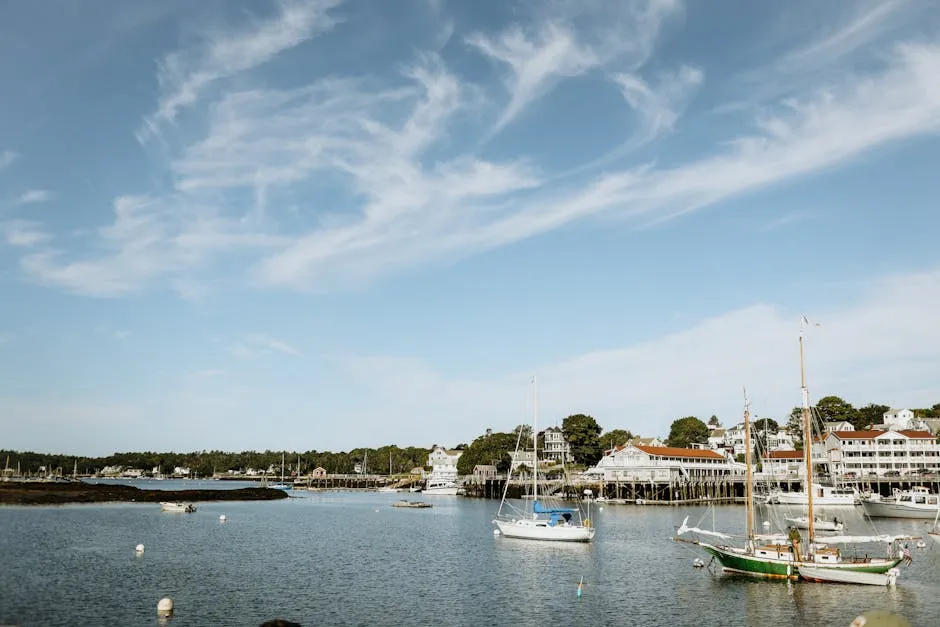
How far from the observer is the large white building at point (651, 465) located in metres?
127

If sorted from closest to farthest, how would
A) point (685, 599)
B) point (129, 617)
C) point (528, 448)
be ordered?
point (129, 617)
point (685, 599)
point (528, 448)

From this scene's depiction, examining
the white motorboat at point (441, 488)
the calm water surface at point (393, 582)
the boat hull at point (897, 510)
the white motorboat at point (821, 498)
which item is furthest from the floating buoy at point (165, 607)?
the white motorboat at point (441, 488)

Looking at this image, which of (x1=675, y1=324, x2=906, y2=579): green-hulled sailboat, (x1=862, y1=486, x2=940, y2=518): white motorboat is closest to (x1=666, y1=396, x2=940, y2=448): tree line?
(x1=862, y1=486, x2=940, y2=518): white motorboat

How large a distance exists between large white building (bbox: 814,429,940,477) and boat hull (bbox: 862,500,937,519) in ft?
132

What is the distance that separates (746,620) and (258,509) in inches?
3841

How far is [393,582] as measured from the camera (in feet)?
146

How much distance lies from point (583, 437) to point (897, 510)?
74.5 m

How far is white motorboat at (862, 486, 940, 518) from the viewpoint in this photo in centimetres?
9169

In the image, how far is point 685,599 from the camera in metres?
39.7

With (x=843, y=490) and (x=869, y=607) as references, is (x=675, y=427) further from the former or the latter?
(x=869, y=607)

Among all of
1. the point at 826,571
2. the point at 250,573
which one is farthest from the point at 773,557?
the point at 250,573

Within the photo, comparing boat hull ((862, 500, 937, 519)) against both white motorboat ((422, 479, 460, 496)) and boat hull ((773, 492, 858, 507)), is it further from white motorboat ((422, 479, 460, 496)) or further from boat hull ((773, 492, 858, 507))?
white motorboat ((422, 479, 460, 496))

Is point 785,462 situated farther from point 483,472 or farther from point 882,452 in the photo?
point 483,472

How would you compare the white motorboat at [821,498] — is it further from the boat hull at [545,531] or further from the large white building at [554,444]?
the large white building at [554,444]
